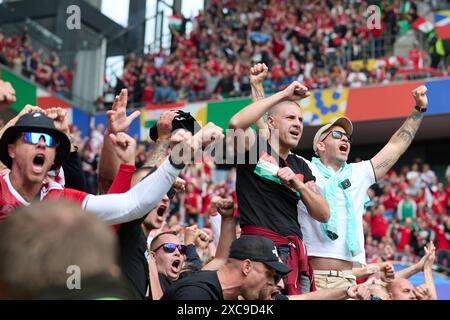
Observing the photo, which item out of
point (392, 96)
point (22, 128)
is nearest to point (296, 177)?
point (22, 128)

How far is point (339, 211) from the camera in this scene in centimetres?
455

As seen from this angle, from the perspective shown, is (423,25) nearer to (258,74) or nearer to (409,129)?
(409,129)

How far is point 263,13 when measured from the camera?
2219 cm

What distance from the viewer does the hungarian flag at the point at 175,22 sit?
2377 cm

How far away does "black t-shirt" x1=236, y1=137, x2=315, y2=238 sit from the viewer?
13.1ft

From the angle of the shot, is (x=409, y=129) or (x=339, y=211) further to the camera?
(x=409, y=129)

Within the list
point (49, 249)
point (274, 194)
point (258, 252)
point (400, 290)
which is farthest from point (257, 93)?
point (49, 249)

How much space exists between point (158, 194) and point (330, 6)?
19427 mm

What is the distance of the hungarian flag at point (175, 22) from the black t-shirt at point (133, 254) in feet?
69.1

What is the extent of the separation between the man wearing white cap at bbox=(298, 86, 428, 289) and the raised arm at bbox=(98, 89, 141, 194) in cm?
141

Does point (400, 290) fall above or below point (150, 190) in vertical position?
below

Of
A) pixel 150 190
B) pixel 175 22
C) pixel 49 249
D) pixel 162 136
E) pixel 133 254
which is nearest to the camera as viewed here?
pixel 49 249

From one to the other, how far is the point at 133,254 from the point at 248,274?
55 centimetres
